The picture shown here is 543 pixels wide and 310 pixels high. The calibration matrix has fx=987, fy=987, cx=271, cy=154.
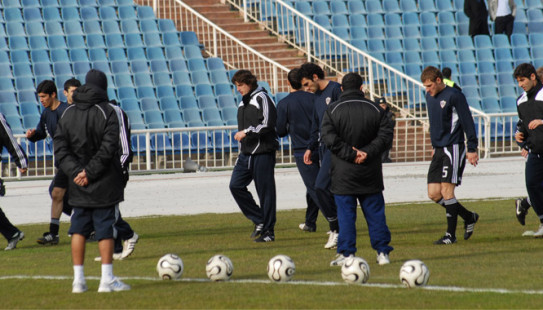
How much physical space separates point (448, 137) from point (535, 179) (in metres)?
1.28

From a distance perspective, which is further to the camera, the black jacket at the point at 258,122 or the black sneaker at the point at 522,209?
the black sneaker at the point at 522,209

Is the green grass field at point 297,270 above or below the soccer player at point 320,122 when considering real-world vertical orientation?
below

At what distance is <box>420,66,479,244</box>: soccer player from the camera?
428 inches

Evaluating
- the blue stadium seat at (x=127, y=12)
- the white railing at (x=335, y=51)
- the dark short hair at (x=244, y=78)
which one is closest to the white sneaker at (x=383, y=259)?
the dark short hair at (x=244, y=78)

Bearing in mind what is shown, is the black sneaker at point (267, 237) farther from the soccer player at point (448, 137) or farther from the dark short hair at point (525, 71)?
the dark short hair at point (525, 71)

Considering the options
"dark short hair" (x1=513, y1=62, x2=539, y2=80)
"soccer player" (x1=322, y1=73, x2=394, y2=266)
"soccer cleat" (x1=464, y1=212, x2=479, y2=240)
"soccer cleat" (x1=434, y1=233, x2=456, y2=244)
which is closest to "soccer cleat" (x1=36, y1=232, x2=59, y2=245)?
"soccer player" (x1=322, y1=73, x2=394, y2=266)

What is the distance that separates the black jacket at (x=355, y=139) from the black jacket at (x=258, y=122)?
2462 millimetres

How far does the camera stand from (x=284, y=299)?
757cm

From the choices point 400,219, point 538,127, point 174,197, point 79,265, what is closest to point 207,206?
point 174,197

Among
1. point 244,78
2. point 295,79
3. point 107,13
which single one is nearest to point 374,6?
point 107,13

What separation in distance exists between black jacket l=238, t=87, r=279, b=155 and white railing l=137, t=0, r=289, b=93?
44.9 feet

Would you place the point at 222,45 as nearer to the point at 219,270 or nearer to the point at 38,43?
the point at 38,43

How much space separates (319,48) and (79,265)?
1932 cm

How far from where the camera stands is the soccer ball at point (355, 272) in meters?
8.12
